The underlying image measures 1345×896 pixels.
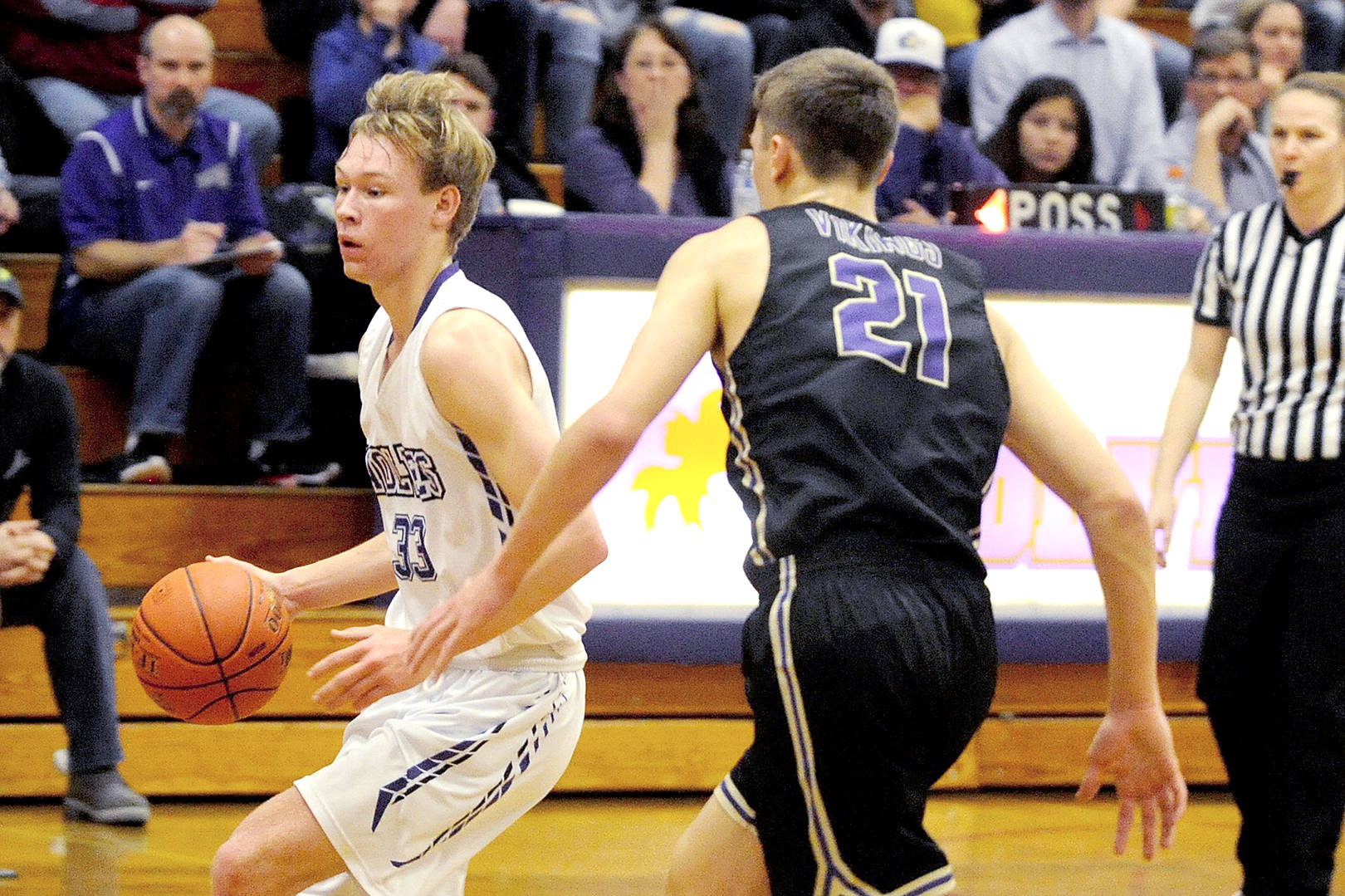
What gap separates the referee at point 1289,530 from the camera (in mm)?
4164

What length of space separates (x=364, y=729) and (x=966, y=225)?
3.63m

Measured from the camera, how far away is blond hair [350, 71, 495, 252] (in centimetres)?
301

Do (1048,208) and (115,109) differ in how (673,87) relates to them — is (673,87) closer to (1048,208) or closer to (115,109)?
(1048,208)

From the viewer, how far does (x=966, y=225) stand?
236 inches

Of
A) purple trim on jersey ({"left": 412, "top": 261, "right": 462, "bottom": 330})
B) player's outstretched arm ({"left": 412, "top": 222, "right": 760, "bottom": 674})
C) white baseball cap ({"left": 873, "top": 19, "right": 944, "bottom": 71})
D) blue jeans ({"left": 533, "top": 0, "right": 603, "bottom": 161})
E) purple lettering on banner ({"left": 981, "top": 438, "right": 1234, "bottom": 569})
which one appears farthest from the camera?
blue jeans ({"left": 533, "top": 0, "right": 603, "bottom": 161})

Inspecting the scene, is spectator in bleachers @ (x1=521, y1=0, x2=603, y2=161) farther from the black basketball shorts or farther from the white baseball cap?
the black basketball shorts

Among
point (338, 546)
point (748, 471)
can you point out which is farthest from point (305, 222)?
point (748, 471)

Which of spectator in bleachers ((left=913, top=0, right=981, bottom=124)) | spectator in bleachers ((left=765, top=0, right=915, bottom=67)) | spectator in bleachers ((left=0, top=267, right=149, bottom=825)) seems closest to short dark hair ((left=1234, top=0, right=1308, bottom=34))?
spectator in bleachers ((left=913, top=0, right=981, bottom=124))

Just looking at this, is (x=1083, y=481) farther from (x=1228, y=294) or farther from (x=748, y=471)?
(x=1228, y=294)

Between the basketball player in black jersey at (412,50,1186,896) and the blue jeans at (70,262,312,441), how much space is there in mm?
3539

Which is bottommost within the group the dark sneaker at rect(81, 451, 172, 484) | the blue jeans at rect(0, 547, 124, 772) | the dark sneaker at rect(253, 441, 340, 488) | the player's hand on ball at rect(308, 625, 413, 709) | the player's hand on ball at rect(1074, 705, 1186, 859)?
the blue jeans at rect(0, 547, 124, 772)

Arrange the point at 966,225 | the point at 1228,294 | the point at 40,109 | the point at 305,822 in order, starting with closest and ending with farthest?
the point at 305,822 → the point at 1228,294 → the point at 966,225 → the point at 40,109

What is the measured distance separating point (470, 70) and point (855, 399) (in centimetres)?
401

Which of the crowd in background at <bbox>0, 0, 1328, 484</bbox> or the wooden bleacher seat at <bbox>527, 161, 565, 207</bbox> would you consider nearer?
the crowd in background at <bbox>0, 0, 1328, 484</bbox>
